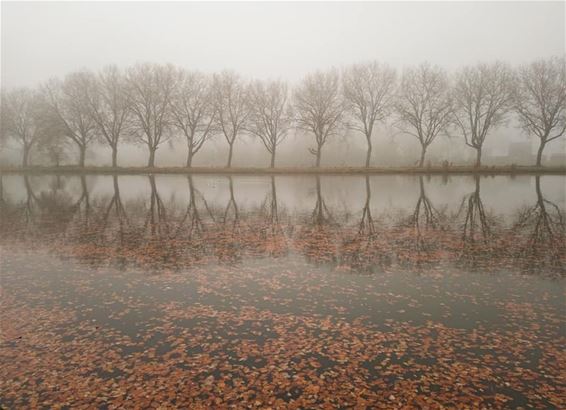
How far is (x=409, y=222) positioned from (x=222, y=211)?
11.9 metres

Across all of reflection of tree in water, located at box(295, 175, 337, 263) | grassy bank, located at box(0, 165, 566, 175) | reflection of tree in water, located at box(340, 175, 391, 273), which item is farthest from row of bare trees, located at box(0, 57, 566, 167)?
reflection of tree in water, located at box(340, 175, 391, 273)

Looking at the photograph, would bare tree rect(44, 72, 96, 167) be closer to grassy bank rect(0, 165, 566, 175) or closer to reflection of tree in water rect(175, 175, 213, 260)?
grassy bank rect(0, 165, 566, 175)

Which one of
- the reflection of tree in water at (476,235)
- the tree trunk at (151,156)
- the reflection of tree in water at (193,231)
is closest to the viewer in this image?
the reflection of tree in water at (476,235)

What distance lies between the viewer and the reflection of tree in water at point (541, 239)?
12.8m

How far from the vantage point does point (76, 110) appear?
6581cm

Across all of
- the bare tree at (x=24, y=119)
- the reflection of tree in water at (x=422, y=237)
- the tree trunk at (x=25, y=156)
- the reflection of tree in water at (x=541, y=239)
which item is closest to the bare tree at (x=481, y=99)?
the reflection of tree in water at (x=541, y=239)

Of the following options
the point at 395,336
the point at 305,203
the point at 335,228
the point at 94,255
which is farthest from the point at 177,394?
the point at 305,203

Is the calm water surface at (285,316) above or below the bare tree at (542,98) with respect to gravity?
below

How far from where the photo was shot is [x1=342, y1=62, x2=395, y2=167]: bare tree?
6322 centimetres

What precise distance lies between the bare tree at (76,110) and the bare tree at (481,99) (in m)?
63.3

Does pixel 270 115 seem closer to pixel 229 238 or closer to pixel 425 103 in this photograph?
pixel 425 103

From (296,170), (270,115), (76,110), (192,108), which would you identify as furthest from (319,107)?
(76,110)

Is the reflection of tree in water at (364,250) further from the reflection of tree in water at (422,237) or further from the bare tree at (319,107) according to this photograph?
the bare tree at (319,107)

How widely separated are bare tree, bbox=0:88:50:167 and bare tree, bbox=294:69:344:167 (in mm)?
47722
